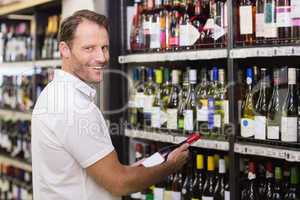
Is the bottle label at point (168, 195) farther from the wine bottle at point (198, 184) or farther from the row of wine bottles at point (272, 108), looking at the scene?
the row of wine bottles at point (272, 108)

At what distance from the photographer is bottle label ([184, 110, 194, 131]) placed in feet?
7.49

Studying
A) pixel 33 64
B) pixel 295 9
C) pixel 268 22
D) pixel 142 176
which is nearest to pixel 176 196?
pixel 142 176

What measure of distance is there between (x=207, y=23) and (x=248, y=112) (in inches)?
19.7

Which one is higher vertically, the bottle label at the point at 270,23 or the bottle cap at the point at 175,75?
the bottle label at the point at 270,23

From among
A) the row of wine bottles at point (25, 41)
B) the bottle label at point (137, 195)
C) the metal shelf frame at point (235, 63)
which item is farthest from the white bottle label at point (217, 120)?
the row of wine bottles at point (25, 41)

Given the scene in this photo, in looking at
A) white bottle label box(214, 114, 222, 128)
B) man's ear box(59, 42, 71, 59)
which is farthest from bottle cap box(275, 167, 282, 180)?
man's ear box(59, 42, 71, 59)

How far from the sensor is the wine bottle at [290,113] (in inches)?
74.0

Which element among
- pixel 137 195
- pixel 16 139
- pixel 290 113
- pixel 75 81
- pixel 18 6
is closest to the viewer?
pixel 75 81

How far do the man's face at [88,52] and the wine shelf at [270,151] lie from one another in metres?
0.74

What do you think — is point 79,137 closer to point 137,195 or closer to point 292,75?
point 292,75

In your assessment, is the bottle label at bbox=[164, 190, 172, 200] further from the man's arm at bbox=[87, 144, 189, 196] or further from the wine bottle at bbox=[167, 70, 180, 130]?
the man's arm at bbox=[87, 144, 189, 196]

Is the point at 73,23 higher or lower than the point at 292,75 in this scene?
higher

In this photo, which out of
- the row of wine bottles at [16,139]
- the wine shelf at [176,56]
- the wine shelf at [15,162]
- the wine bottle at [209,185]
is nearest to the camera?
the wine shelf at [176,56]

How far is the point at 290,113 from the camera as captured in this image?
2.06 metres
